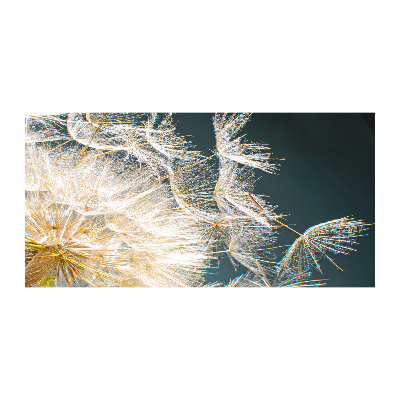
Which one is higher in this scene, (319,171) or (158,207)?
(319,171)

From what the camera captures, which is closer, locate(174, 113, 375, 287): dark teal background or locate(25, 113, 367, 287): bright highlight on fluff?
locate(25, 113, 367, 287): bright highlight on fluff

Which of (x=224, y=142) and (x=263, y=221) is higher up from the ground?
(x=224, y=142)

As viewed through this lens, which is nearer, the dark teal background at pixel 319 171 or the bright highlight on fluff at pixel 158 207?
the bright highlight on fluff at pixel 158 207
